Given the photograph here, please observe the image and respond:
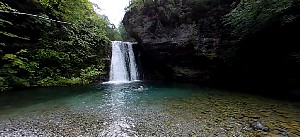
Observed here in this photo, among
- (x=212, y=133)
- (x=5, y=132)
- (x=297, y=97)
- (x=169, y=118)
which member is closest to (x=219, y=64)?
(x=297, y=97)

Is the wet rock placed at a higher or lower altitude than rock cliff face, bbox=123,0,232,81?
lower

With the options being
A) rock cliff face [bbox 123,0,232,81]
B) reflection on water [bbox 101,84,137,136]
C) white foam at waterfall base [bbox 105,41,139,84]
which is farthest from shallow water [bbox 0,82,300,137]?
white foam at waterfall base [bbox 105,41,139,84]

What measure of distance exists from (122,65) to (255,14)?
1111 centimetres

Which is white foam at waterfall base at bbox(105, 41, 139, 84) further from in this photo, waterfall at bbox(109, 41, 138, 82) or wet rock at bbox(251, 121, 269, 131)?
wet rock at bbox(251, 121, 269, 131)

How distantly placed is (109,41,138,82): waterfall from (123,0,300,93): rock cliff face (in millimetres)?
1187

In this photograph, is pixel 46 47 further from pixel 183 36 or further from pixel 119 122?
pixel 119 122

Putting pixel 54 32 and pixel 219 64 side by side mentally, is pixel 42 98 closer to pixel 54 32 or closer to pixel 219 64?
pixel 54 32

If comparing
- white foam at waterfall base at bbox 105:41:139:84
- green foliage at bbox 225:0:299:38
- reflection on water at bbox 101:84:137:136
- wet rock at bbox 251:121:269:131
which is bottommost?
wet rock at bbox 251:121:269:131

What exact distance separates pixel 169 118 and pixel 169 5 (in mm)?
11631

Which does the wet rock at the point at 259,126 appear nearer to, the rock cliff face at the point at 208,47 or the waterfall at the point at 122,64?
the rock cliff face at the point at 208,47

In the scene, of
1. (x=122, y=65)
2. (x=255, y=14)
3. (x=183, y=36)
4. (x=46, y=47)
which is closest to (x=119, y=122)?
(x=255, y=14)

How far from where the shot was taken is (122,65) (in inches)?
724

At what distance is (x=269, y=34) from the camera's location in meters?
10.4

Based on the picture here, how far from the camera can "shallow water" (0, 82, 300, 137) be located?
16.5 feet
